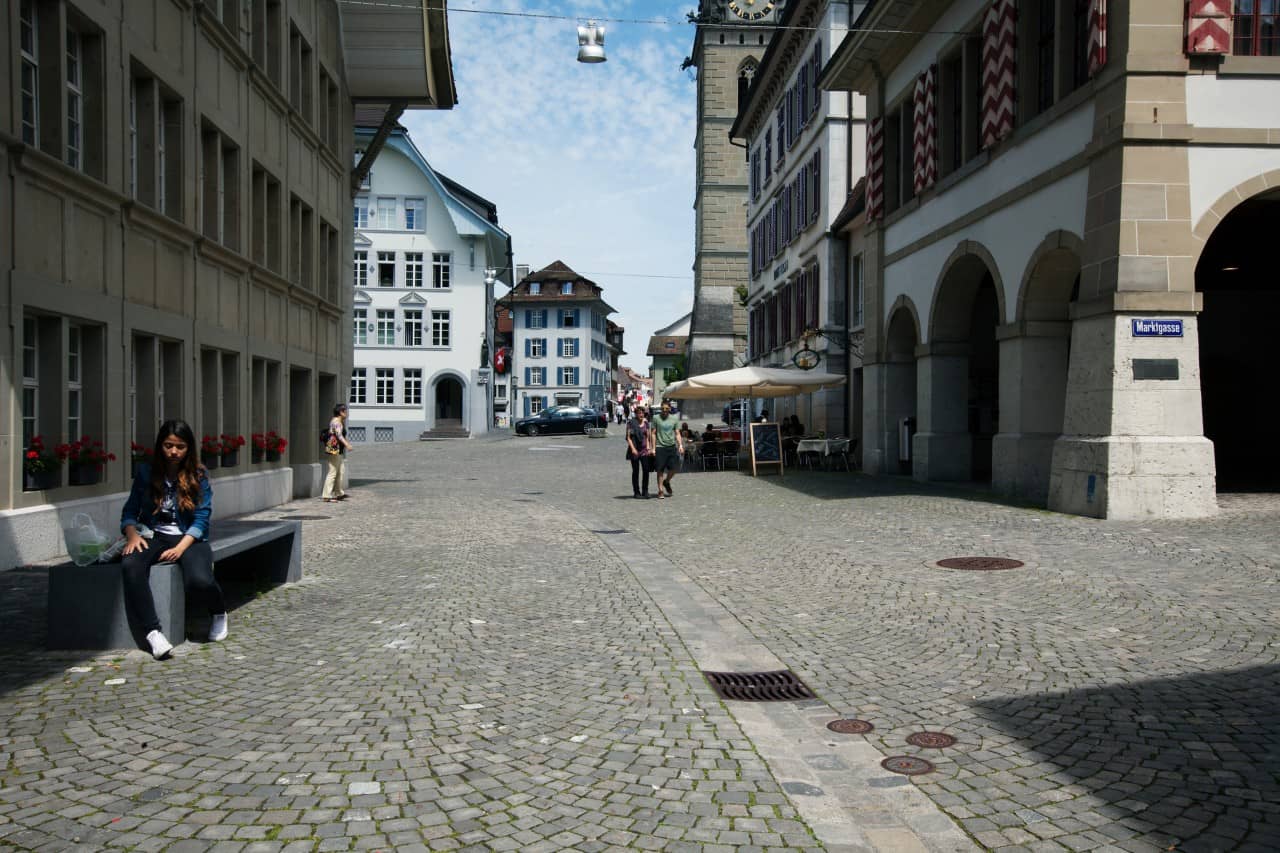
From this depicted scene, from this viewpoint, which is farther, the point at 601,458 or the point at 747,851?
the point at 601,458

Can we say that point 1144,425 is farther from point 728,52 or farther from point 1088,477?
point 728,52

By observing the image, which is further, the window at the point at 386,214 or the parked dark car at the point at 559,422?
the parked dark car at the point at 559,422

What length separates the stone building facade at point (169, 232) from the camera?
398 inches

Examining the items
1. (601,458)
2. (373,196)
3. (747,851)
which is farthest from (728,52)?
(747,851)

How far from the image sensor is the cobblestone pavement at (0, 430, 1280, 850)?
386cm

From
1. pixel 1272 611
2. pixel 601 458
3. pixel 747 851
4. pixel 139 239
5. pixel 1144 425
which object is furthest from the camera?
pixel 601 458

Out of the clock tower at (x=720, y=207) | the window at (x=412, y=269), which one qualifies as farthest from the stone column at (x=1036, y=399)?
the window at (x=412, y=269)

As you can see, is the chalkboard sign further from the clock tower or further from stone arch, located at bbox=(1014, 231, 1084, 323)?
the clock tower

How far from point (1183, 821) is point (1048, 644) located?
296cm

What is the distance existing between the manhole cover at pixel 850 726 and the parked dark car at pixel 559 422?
2016 inches

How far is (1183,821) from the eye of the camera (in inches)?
150

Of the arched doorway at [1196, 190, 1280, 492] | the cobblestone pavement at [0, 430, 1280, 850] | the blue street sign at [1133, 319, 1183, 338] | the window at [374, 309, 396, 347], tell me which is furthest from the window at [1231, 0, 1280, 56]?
the window at [374, 309, 396, 347]

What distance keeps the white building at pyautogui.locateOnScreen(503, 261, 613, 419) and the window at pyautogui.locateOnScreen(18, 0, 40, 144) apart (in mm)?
80458

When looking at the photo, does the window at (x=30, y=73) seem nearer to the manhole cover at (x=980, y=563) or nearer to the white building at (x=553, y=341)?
the manhole cover at (x=980, y=563)
